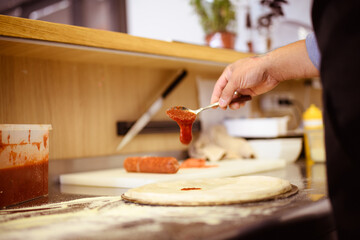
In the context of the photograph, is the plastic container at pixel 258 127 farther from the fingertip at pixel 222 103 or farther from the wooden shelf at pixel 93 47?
the fingertip at pixel 222 103

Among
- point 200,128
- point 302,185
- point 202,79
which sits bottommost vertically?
point 302,185

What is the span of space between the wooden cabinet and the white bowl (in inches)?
15.0

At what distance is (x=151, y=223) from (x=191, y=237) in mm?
A: 121

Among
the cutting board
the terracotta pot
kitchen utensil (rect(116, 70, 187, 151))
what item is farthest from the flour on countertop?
the terracotta pot

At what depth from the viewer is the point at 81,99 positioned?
148 centimetres

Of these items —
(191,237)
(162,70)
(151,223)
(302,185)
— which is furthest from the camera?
(162,70)

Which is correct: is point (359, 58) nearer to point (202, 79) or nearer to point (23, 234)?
point (23, 234)

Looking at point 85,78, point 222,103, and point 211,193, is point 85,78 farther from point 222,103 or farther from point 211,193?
point 211,193

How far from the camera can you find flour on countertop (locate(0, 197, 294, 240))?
63cm

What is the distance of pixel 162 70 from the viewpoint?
1770mm

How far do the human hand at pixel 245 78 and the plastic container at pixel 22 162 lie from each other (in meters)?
0.51

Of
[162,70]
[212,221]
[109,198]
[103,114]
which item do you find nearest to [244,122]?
[162,70]

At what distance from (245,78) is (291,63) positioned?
14 cm

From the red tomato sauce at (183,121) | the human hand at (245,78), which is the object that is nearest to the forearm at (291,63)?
the human hand at (245,78)
